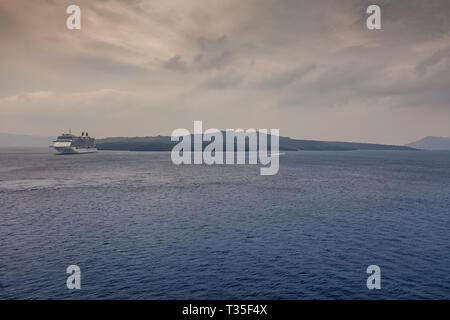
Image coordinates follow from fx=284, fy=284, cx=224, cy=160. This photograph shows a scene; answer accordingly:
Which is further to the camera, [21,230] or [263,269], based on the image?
[21,230]

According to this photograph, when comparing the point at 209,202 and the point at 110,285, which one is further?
the point at 209,202

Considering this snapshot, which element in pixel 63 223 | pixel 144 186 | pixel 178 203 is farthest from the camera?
pixel 144 186

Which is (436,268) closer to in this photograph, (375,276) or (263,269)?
(375,276)
